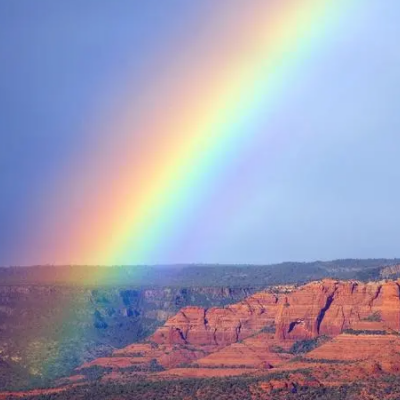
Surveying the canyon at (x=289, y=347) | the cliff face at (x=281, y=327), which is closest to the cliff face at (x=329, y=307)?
the cliff face at (x=281, y=327)

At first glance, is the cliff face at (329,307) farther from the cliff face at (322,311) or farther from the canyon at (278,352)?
the canyon at (278,352)

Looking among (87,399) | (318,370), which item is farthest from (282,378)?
(87,399)

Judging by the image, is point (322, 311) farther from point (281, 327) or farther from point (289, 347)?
point (289, 347)

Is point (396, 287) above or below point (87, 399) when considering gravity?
above

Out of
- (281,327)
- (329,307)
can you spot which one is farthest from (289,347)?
(329,307)

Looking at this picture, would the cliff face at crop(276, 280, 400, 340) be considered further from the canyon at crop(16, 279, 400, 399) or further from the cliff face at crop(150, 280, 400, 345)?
the canyon at crop(16, 279, 400, 399)

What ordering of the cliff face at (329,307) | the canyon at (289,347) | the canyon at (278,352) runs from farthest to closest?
1. the cliff face at (329,307)
2. the canyon at (289,347)
3. the canyon at (278,352)

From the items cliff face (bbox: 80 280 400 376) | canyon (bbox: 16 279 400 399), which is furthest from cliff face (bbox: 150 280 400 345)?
canyon (bbox: 16 279 400 399)

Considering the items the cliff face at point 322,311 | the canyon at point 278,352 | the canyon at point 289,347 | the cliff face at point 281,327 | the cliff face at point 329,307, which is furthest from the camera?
the cliff face at point 329,307

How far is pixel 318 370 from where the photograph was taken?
476 ft

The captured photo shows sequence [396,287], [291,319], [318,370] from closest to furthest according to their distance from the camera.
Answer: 1. [318,370]
2. [396,287]
3. [291,319]

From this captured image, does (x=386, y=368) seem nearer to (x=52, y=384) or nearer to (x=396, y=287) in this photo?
(x=396, y=287)

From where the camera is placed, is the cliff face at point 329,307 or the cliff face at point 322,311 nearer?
the cliff face at point 322,311

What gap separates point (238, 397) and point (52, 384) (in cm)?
5117
